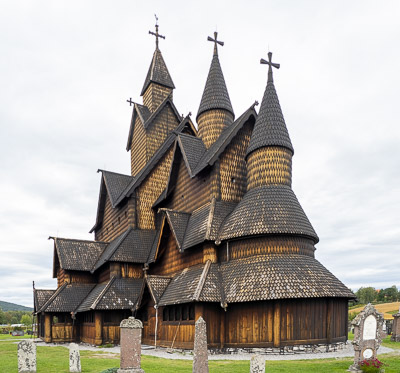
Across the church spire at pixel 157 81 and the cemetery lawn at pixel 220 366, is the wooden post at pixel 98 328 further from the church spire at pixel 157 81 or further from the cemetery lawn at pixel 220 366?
the church spire at pixel 157 81

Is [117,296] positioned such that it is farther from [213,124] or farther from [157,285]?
[213,124]

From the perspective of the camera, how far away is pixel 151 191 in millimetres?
29172

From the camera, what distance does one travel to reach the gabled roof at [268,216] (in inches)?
731

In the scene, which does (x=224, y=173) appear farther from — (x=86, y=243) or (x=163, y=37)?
(x=163, y=37)

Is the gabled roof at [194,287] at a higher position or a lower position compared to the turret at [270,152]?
lower

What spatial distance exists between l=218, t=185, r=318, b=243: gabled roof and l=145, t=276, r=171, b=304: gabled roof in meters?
4.97

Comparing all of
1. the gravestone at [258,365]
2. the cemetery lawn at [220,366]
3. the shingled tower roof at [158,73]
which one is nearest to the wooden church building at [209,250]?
the shingled tower roof at [158,73]

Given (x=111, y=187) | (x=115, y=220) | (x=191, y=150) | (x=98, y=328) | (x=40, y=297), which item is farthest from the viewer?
(x=40, y=297)

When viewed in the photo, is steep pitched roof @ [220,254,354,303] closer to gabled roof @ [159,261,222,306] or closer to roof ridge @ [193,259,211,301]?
gabled roof @ [159,261,222,306]

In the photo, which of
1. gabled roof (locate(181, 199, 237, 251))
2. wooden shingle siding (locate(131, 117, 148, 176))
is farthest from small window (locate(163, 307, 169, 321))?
wooden shingle siding (locate(131, 117, 148, 176))

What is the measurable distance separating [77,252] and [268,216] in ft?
56.8

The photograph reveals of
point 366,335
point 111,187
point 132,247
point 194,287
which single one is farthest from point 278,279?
point 111,187

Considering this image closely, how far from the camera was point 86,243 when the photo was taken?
1237 inches

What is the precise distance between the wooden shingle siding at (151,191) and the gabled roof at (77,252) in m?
5.07
